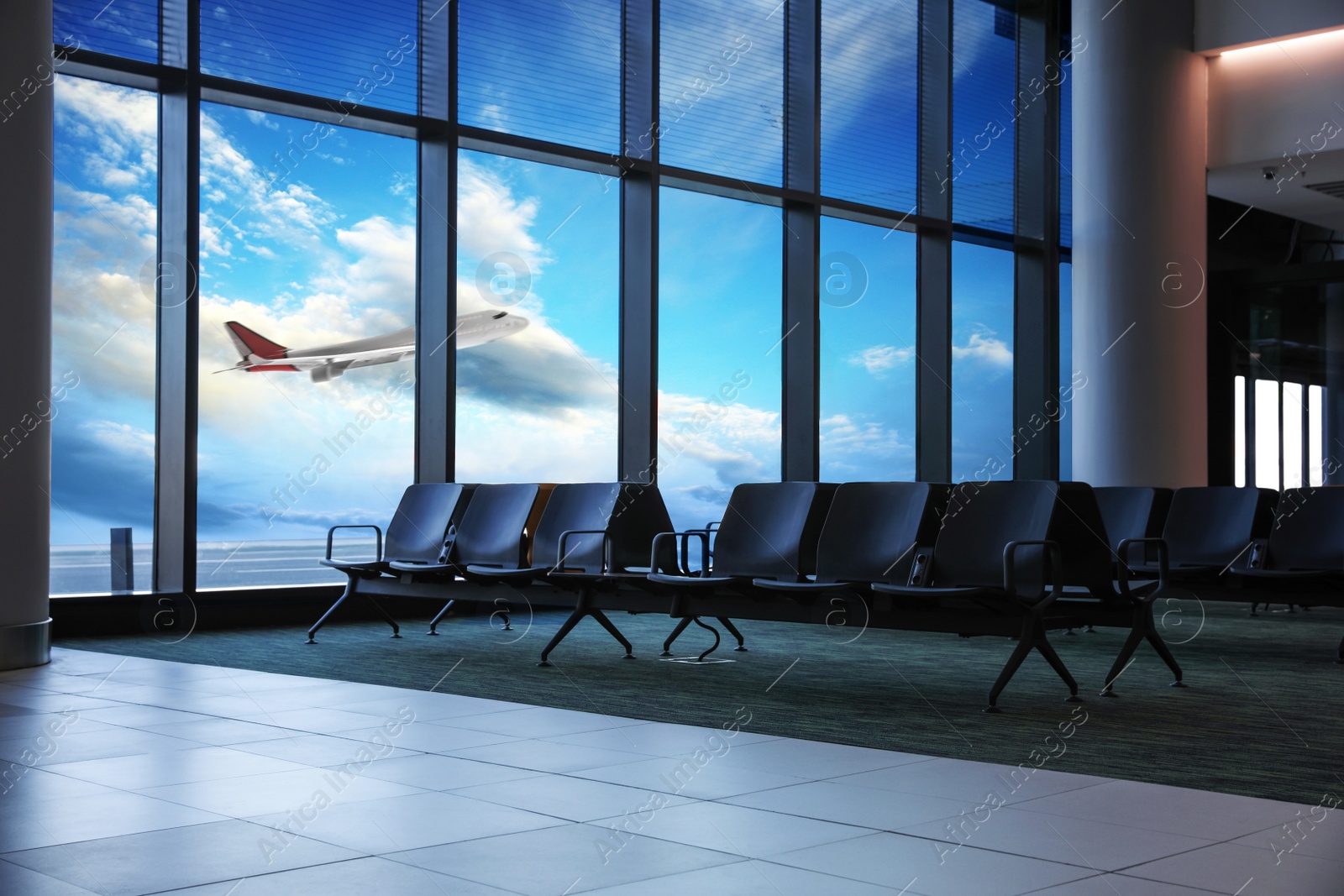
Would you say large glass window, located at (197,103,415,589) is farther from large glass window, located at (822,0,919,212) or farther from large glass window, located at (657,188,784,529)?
large glass window, located at (822,0,919,212)

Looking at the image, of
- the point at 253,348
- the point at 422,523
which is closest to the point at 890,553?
the point at 422,523

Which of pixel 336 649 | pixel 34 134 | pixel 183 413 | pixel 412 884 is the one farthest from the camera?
pixel 183 413

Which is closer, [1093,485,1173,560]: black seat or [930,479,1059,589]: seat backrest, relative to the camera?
[930,479,1059,589]: seat backrest

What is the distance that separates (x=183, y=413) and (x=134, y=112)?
380cm

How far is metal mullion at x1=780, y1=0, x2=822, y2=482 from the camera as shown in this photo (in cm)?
923

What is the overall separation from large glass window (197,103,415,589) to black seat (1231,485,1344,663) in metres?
4.90

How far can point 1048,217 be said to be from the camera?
1117cm

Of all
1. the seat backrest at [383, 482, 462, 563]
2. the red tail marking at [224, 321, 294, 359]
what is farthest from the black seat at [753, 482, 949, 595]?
the red tail marking at [224, 321, 294, 359]

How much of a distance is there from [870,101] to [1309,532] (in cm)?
542

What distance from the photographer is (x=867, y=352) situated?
10.1 metres

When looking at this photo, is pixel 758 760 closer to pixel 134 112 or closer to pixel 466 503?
pixel 466 503

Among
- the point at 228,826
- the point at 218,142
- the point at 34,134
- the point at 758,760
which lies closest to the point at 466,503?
the point at 34,134

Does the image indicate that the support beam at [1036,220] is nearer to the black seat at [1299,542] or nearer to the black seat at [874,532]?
the black seat at [1299,542]

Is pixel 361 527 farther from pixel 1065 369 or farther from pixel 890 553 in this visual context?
pixel 1065 369
